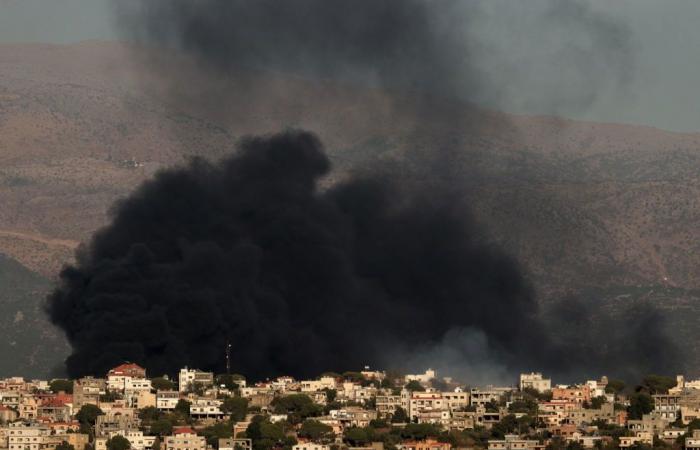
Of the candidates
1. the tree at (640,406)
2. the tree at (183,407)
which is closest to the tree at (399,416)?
the tree at (183,407)

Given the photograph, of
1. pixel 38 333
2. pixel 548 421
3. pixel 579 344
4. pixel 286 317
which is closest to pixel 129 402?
pixel 548 421

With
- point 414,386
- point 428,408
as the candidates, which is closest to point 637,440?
point 428,408

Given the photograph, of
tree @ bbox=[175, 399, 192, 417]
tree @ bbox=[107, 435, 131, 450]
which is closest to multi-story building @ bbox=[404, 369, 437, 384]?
tree @ bbox=[175, 399, 192, 417]

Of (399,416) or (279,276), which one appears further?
(279,276)

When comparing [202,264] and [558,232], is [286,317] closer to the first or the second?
[202,264]

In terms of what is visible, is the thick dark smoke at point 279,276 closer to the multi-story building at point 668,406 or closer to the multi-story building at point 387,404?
the multi-story building at point 387,404

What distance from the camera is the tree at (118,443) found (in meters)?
83.6

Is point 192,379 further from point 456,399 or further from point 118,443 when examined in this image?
point 118,443

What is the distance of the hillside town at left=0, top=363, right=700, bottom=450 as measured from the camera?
85312mm

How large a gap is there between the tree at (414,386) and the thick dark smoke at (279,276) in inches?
342

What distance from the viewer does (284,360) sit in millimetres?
109375

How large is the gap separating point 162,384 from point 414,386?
8.65 m

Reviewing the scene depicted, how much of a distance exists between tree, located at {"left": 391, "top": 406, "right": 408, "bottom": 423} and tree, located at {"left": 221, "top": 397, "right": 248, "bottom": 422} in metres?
4.66

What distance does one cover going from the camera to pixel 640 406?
90.9m
